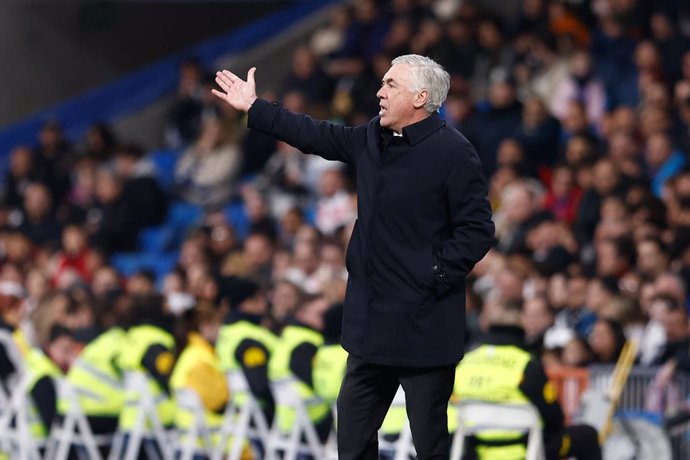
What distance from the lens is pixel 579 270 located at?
12.2 metres

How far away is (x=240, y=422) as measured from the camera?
35.2 feet

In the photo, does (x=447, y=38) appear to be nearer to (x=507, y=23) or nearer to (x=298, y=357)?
(x=507, y=23)

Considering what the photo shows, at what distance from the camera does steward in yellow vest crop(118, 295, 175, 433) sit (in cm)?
1113

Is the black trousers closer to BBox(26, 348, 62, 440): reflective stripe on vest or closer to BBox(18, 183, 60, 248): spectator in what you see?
BBox(26, 348, 62, 440): reflective stripe on vest

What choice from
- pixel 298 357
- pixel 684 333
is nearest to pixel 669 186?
pixel 684 333

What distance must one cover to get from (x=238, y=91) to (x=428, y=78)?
80cm

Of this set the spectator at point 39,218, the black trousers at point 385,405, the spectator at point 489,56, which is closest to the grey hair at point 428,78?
the black trousers at point 385,405

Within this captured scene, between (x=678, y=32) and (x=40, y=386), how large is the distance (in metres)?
6.84

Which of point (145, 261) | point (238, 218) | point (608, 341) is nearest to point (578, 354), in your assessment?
point (608, 341)

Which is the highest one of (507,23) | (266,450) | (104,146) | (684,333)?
(507,23)

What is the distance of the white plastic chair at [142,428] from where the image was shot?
36.6 ft

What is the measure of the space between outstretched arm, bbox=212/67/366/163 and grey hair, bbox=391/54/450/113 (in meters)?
0.32

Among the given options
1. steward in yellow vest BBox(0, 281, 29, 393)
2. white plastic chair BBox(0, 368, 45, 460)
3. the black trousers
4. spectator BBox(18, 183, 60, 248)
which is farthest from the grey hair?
spectator BBox(18, 183, 60, 248)

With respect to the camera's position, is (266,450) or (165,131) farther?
(165,131)
